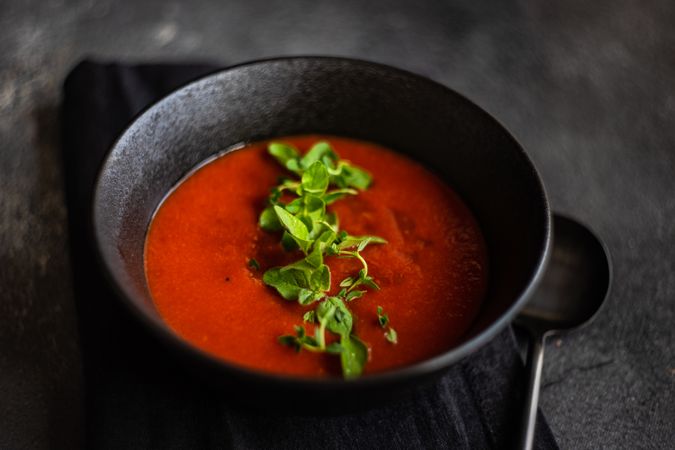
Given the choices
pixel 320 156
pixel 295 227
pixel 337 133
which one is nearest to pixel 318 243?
pixel 295 227

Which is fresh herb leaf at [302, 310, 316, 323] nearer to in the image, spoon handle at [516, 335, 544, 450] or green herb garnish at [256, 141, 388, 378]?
green herb garnish at [256, 141, 388, 378]

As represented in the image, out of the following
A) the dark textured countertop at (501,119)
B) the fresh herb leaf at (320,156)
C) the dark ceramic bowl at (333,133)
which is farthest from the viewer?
the fresh herb leaf at (320,156)

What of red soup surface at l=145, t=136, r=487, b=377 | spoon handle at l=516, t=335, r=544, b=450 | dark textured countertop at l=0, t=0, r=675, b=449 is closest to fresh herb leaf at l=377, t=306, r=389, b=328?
red soup surface at l=145, t=136, r=487, b=377

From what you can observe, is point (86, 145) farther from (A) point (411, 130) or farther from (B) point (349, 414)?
(B) point (349, 414)

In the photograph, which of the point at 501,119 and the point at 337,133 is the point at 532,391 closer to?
the point at 337,133

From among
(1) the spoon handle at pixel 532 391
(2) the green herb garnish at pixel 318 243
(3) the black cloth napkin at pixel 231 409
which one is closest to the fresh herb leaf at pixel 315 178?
(2) the green herb garnish at pixel 318 243

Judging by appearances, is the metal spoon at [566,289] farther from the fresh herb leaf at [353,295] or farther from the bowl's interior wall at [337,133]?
the fresh herb leaf at [353,295]
